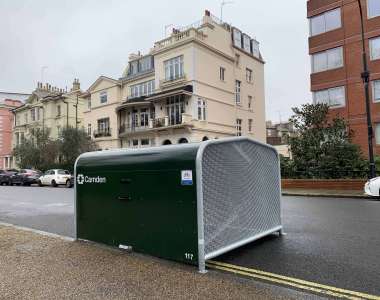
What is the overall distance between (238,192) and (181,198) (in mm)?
1214

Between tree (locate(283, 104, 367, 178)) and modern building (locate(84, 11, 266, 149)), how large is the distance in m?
13.7

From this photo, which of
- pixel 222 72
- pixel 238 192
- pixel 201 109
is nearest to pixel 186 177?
pixel 238 192

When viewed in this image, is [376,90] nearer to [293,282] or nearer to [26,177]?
[293,282]

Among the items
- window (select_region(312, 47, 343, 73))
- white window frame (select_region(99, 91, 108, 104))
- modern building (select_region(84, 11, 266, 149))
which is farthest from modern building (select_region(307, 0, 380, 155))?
white window frame (select_region(99, 91, 108, 104))

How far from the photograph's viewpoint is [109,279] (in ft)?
→ 16.9

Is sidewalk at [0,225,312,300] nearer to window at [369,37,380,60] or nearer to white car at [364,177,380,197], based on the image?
white car at [364,177,380,197]

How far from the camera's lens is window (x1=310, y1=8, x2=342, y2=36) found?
30.4 m

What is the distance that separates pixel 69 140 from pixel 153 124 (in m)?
10.5

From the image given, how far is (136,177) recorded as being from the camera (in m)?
6.40

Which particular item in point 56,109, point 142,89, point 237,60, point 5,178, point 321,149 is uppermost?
point 237,60

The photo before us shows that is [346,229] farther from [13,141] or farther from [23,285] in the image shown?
[13,141]

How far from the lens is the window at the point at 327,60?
30.1 meters

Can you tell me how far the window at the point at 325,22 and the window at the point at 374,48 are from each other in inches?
122

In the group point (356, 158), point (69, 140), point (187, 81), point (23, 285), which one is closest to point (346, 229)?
point (23, 285)
